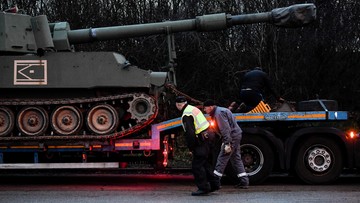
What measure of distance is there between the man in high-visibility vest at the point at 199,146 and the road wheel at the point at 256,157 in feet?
6.00

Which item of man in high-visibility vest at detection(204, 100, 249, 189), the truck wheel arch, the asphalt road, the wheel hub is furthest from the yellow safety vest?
the wheel hub

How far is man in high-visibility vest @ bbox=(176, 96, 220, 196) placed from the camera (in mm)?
11281

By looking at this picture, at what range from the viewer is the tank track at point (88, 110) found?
13.6 metres

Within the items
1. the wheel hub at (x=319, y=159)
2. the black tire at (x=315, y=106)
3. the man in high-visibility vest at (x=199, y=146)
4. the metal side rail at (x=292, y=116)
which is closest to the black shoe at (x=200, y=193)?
the man in high-visibility vest at (x=199, y=146)

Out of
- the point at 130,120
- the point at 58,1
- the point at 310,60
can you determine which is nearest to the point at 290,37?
the point at 310,60

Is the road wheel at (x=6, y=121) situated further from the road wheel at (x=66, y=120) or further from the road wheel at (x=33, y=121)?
the road wheel at (x=66, y=120)

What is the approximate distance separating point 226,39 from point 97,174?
29.4 feet

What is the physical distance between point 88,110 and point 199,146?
339 cm

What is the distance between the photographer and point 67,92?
1407cm

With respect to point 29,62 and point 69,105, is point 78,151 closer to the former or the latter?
point 69,105

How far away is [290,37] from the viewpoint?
Result: 2273 cm

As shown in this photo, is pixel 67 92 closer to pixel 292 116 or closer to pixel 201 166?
pixel 201 166

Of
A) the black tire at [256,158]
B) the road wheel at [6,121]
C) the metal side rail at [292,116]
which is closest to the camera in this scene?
the black tire at [256,158]

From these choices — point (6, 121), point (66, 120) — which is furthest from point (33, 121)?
point (66, 120)
